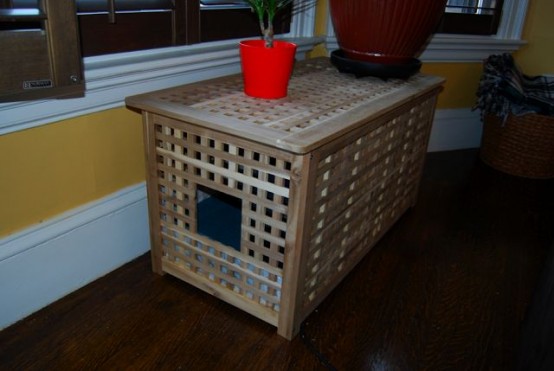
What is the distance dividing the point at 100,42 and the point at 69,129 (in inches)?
8.1

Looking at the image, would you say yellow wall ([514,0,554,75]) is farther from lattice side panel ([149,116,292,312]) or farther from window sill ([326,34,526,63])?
lattice side panel ([149,116,292,312])

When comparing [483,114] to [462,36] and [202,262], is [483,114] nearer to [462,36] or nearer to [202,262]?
[462,36]

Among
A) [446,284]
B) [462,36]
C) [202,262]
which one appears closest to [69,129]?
[202,262]

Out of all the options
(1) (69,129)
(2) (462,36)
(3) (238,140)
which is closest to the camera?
(3) (238,140)

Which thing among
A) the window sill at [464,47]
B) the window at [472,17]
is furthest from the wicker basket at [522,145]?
the window at [472,17]

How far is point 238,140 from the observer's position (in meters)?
0.98

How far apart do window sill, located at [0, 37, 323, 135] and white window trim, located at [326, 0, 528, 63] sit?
1.00 m

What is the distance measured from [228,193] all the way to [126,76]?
0.38 metres

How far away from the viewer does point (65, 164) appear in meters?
1.10

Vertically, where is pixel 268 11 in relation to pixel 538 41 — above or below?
above

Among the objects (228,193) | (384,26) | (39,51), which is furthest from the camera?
(384,26)

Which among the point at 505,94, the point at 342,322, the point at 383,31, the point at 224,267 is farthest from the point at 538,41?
the point at 224,267

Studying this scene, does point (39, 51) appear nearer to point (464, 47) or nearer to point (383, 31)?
point (383, 31)

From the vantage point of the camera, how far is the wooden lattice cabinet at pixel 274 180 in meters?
0.97
